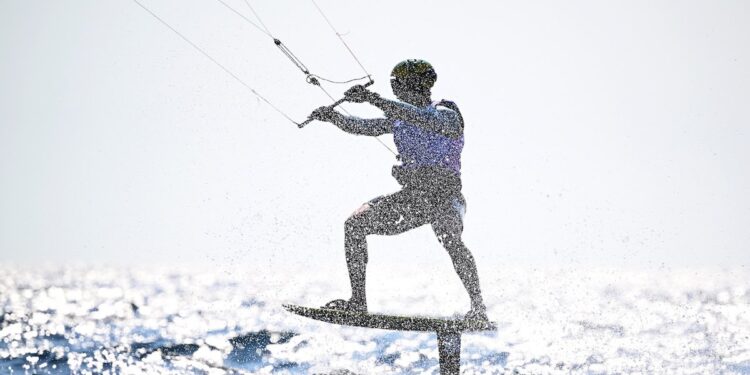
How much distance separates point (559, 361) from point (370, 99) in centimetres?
728

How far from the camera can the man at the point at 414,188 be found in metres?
8.96

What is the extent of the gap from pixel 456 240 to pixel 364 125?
1.55 m

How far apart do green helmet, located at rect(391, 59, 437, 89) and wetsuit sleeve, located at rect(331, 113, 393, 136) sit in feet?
1.71

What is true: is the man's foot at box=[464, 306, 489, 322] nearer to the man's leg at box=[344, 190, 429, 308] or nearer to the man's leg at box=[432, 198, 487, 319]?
the man's leg at box=[432, 198, 487, 319]

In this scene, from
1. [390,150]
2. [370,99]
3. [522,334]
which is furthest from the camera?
[522,334]

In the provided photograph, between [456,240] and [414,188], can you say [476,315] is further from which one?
[414,188]

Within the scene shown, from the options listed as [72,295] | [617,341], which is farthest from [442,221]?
[72,295]

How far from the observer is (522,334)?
1852 cm

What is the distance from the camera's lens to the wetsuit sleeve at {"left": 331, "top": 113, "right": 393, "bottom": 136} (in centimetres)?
916

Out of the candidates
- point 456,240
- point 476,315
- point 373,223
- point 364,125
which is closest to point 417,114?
point 364,125

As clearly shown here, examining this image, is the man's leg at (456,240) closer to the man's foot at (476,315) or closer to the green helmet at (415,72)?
the man's foot at (476,315)

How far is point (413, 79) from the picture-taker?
29.2 feet

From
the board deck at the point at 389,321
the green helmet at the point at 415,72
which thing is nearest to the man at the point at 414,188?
the green helmet at the point at 415,72

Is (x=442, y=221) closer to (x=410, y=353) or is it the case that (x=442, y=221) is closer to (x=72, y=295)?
(x=410, y=353)
